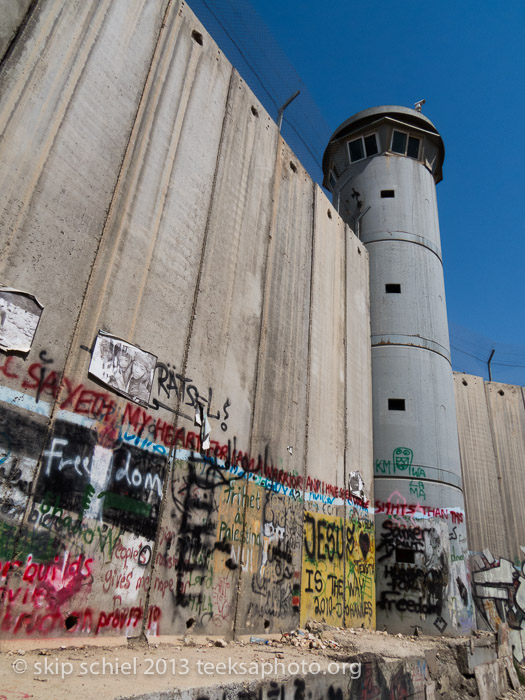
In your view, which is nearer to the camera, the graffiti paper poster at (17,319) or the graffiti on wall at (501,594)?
the graffiti paper poster at (17,319)

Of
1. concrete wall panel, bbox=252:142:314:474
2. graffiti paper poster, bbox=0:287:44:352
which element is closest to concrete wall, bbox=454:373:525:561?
concrete wall panel, bbox=252:142:314:474

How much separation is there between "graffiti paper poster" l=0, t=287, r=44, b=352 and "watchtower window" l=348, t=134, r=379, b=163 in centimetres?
1375

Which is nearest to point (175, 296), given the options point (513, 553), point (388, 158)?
point (388, 158)

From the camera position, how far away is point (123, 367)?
6.31 meters

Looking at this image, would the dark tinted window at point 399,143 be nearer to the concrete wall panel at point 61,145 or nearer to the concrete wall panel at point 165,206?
the concrete wall panel at point 165,206

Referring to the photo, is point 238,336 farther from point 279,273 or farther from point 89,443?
point 89,443

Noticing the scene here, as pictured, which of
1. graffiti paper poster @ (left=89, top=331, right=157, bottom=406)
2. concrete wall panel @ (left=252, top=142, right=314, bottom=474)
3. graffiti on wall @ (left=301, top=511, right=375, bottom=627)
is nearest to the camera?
graffiti paper poster @ (left=89, top=331, right=157, bottom=406)

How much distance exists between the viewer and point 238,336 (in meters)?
8.51

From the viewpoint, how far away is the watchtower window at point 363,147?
16297 mm

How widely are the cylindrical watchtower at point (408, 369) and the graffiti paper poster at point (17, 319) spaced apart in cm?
926

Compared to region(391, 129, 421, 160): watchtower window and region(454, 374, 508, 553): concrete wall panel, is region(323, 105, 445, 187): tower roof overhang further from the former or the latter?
region(454, 374, 508, 553): concrete wall panel

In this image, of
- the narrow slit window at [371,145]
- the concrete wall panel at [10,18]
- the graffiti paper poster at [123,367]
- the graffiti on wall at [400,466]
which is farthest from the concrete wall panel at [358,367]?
the concrete wall panel at [10,18]

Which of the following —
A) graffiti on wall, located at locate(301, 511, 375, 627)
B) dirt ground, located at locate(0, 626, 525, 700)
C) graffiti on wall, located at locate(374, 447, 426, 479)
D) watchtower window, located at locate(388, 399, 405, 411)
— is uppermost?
watchtower window, located at locate(388, 399, 405, 411)

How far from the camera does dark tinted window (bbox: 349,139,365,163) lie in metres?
16.5
